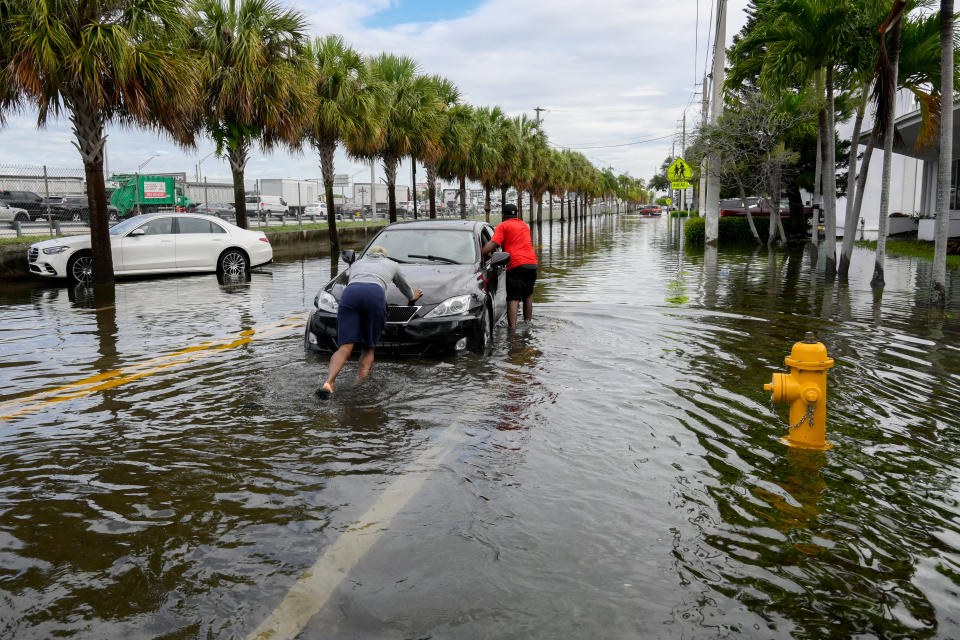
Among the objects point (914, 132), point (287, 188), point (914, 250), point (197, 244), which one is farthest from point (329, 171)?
point (287, 188)

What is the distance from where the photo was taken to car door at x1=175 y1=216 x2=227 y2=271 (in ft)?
52.9

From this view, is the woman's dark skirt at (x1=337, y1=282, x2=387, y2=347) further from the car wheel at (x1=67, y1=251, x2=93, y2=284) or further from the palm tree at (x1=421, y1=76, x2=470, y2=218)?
the palm tree at (x1=421, y1=76, x2=470, y2=218)

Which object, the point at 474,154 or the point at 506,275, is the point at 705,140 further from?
the point at 506,275

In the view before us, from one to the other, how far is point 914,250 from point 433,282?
20741 millimetres

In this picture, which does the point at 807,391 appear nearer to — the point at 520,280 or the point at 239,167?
the point at 520,280

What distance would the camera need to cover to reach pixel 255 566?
130 inches

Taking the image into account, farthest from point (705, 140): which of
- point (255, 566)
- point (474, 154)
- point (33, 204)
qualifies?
point (33, 204)

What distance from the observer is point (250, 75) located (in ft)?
61.4

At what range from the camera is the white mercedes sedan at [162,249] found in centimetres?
1458

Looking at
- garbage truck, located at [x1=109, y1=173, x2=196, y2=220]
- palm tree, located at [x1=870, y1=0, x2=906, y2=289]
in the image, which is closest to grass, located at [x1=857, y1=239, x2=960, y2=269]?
palm tree, located at [x1=870, y1=0, x2=906, y2=289]

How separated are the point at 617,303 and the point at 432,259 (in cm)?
443

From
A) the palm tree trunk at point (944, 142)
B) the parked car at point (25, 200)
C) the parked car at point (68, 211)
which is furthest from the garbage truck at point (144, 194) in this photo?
the palm tree trunk at point (944, 142)

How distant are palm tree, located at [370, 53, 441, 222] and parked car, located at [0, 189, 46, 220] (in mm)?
17716

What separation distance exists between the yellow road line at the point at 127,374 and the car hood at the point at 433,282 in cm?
155
